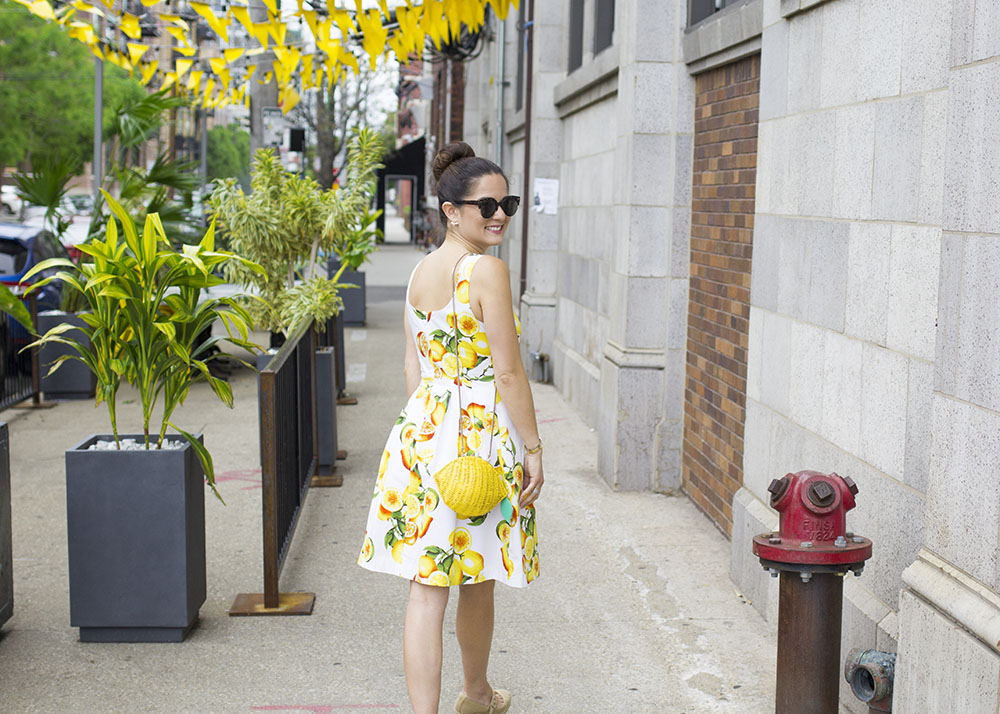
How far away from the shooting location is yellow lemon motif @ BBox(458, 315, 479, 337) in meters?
3.87

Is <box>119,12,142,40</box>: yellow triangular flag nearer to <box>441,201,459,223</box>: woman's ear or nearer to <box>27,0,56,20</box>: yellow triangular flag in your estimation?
<box>27,0,56,20</box>: yellow triangular flag

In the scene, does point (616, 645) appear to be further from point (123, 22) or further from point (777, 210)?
point (123, 22)

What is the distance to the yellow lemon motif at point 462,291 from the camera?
3850mm

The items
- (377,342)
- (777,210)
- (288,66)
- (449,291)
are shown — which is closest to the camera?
(449,291)

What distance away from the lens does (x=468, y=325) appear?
388cm

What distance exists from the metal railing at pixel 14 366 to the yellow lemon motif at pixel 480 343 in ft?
24.9

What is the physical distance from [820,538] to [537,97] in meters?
9.70

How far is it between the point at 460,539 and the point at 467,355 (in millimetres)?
583

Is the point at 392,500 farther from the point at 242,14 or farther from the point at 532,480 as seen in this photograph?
the point at 242,14

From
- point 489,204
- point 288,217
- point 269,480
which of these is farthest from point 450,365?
point 288,217

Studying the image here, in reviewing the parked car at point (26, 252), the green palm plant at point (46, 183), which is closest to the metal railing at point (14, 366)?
the parked car at point (26, 252)

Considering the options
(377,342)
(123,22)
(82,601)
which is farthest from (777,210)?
(377,342)

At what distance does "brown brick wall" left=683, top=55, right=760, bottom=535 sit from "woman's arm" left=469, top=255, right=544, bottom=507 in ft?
9.08

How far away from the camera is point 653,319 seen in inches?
310
